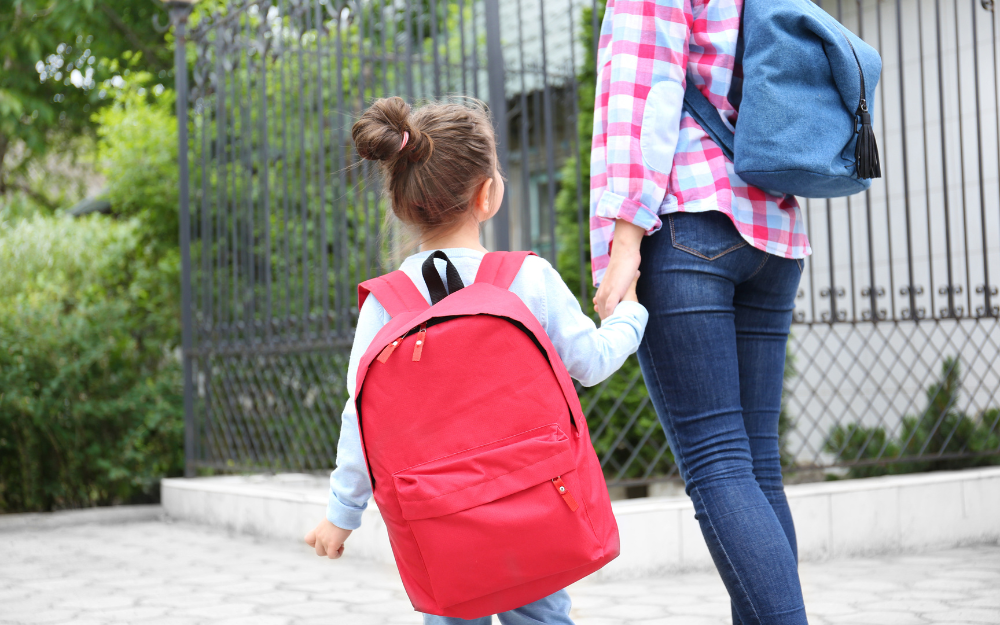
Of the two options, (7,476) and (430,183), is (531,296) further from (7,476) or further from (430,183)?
(7,476)

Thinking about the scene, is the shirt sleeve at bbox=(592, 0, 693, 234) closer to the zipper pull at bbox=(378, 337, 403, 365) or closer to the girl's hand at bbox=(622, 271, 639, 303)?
the girl's hand at bbox=(622, 271, 639, 303)

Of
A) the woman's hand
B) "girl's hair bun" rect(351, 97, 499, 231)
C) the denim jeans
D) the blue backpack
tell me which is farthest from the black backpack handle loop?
the blue backpack

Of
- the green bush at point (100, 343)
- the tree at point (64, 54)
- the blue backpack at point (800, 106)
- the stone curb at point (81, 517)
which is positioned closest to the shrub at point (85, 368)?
the green bush at point (100, 343)

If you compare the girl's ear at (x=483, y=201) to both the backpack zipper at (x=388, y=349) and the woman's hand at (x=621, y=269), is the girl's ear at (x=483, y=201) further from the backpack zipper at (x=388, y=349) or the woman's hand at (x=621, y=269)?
the backpack zipper at (x=388, y=349)

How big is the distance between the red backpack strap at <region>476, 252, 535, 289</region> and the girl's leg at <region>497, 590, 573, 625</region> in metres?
0.59

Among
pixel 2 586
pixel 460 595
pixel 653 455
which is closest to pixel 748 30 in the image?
pixel 460 595

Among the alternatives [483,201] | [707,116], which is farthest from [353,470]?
[707,116]

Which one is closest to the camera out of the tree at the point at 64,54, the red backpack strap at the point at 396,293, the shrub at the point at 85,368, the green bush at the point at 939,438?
the red backpack strap at the point at 396,293

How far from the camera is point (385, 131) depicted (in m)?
1.57

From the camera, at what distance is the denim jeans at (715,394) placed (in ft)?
5.21

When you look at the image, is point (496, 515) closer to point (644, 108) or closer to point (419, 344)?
point (419, 344)

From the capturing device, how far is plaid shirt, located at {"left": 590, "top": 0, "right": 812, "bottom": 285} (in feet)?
5.45

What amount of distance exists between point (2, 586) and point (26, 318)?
2421 millimetres

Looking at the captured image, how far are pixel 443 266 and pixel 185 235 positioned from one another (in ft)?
15.1
